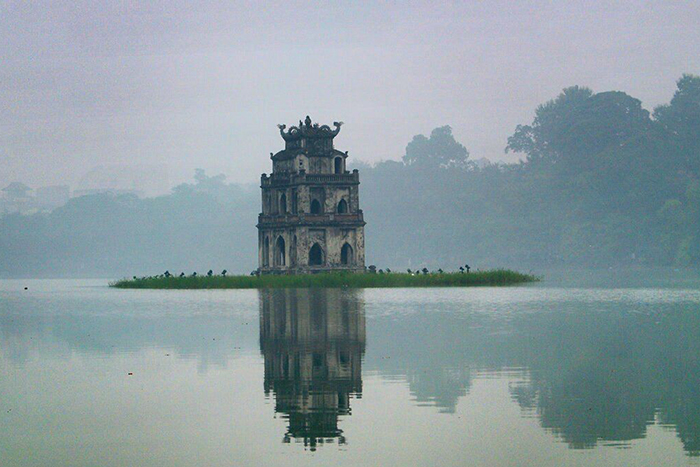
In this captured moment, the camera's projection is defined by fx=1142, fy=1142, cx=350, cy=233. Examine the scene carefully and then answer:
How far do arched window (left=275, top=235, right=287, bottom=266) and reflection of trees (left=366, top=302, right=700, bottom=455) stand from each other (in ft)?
152

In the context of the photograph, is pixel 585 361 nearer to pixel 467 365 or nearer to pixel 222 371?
pixel 467 365

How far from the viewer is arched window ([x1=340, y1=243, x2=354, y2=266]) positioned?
3366 inches

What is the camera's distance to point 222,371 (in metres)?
25.1

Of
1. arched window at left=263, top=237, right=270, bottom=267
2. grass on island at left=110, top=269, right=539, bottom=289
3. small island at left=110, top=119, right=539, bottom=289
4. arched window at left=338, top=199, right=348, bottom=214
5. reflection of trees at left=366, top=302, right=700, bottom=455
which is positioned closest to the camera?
reflection of trees at left=366, top=302, right=700, bottom=455

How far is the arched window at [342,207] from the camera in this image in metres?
86.2

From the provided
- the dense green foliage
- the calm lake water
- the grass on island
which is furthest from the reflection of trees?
the dense green foliage

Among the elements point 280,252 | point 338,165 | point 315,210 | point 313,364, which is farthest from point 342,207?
point 313,364

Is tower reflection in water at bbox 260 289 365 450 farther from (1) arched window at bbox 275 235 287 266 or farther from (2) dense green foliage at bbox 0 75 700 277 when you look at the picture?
(2) dense green foliage at bbox 0 75 700 277

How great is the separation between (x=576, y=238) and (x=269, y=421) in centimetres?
12983

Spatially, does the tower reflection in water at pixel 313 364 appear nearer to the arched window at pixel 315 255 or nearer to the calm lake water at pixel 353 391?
the calm lake water at pixel 353 391

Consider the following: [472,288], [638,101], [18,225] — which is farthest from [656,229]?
[18,225]

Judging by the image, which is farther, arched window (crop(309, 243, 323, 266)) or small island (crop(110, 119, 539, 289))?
arched window (crop(309, 243, 323, 266))

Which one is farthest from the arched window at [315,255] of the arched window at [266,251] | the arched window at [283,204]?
the arched window at [283,204]

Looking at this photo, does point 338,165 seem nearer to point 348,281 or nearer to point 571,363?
point 348,281
